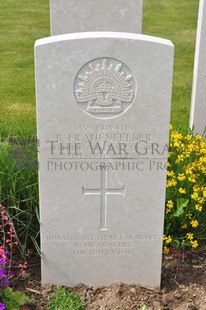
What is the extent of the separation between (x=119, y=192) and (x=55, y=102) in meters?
0.65

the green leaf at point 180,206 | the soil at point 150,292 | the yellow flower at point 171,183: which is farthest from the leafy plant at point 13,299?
the yellow flower at point 171,183

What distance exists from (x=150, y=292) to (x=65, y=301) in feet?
1.77

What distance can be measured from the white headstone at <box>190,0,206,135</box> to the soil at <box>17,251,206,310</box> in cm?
180

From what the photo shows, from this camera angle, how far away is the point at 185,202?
141 inches

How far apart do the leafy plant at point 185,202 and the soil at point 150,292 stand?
157 mm

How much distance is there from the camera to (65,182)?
304cm

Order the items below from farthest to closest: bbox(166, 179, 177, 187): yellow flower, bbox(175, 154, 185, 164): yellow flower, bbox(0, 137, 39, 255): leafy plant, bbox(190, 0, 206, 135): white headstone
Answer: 1. bbox(190, 0, 206, 135): white headstone
2. bbox(175, 154, 185, 164): yellow flower
3. bbox(166, 179, 177, 187): yellow flower
4. bbox(0, 137, 39, 255): leafy plant

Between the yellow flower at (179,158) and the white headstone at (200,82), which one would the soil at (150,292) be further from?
the white headstone at (200,82)

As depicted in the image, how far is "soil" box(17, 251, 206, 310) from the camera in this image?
123 inches

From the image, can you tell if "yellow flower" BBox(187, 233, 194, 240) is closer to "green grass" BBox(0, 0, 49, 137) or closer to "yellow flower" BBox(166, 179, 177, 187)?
"yellow flower" BBox(166, 179, 177, 187)

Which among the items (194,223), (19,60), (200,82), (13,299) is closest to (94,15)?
(200,82)

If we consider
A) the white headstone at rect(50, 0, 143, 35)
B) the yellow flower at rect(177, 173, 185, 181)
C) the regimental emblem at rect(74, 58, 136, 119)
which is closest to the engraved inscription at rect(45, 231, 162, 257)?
the yellow flower at rect(177, 173, 185, 181)

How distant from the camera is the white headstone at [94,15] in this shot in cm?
516

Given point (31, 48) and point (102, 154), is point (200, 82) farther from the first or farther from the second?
point (31, 48)
